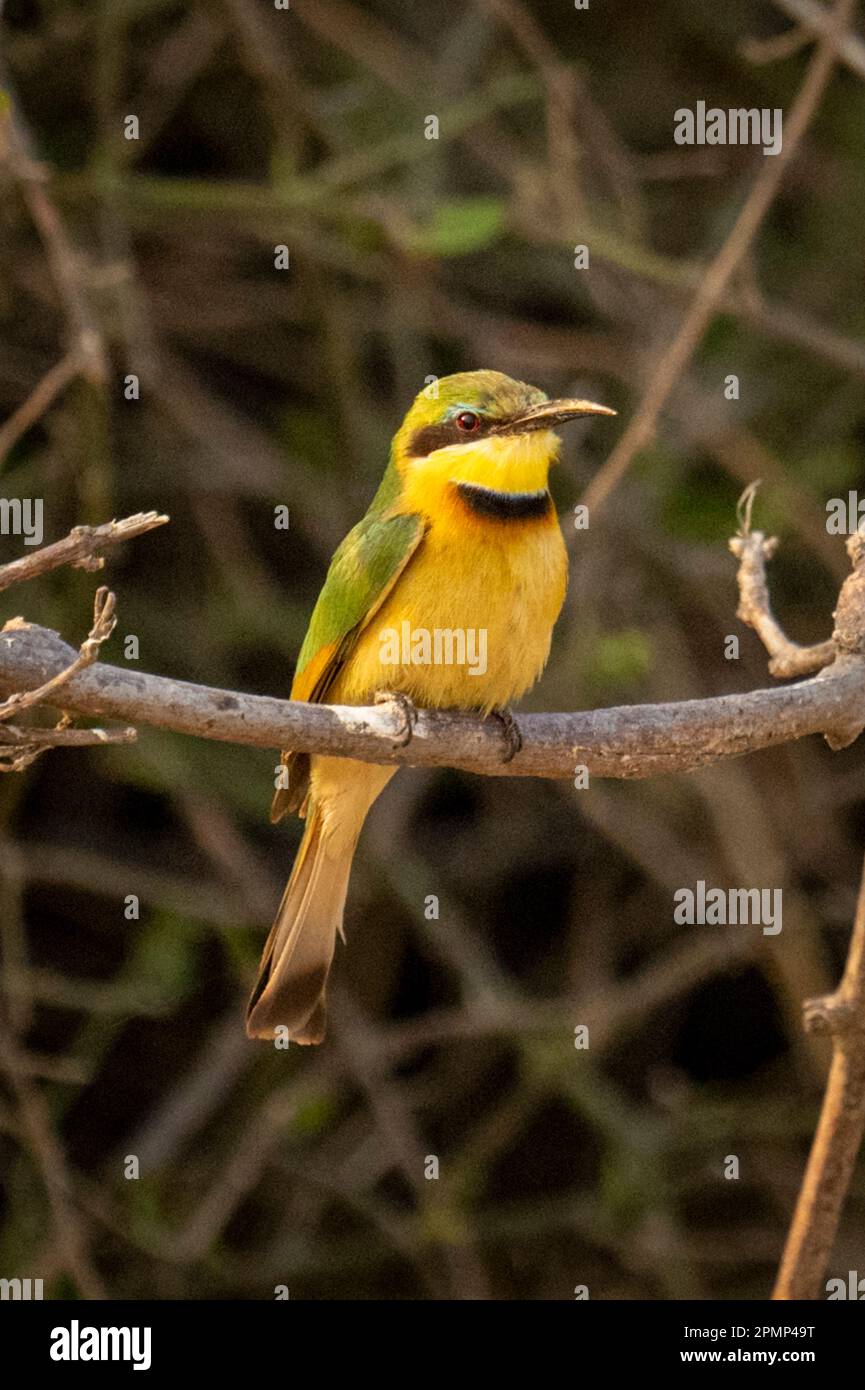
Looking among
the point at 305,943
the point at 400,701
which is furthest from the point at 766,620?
the point at 305,943

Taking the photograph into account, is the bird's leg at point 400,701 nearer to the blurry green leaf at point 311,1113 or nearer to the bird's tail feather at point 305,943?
the bird's tail feather at point 305,943

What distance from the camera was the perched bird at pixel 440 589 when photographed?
228cm

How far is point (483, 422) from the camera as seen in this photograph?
7.70ft

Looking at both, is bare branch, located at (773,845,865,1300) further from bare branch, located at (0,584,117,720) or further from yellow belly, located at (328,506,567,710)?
bare branch, located at (0,584,117,720)

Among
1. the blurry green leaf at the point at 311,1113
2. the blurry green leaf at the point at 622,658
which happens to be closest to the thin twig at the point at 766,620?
the blurry green leaf at the point at 622,658

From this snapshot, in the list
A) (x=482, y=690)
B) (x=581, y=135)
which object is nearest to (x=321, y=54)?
(x=581, y=135)

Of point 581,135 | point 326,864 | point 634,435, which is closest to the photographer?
point 326,864

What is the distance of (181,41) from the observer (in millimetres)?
3553

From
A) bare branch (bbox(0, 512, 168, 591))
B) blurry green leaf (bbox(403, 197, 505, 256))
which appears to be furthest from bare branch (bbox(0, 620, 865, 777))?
blurry green leaf (bbox(403, 197, 505, 256))

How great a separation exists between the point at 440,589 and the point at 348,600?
0.44 feet

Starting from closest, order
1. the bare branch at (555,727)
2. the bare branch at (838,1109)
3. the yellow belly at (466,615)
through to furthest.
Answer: the bare branch at (555,727), the bare branch at (838,1109), the yellow belly at (466,615)

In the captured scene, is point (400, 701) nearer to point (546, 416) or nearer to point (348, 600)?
point (348, 600)
